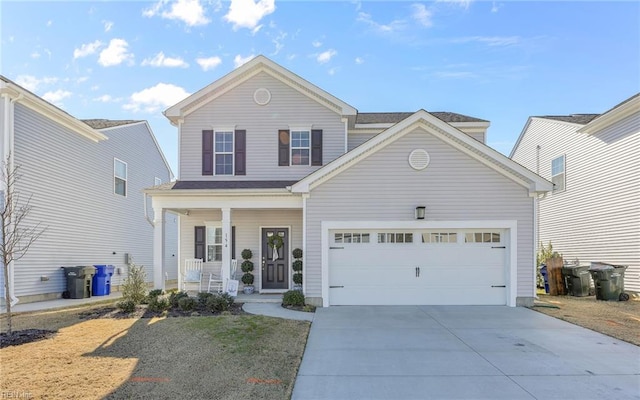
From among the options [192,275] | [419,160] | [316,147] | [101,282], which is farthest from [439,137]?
[101,282]

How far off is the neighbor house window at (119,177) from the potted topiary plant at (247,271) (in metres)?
7.34

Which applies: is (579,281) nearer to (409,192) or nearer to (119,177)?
(409,192)

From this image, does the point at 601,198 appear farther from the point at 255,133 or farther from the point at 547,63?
the point at 255,133

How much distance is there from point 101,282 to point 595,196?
17.4m

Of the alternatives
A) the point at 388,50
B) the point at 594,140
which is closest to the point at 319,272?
the point at 388,50

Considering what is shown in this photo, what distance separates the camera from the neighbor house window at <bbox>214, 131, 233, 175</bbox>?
1343 cm

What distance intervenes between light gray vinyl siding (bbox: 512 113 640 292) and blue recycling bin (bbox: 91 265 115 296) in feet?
56.0

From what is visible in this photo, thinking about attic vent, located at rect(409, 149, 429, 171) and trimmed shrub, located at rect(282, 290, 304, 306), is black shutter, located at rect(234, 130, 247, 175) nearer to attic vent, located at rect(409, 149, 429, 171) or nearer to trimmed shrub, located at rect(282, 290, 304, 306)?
trimmed shrub, located at rect(282, 290, 304, 306)

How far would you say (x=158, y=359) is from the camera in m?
6.12

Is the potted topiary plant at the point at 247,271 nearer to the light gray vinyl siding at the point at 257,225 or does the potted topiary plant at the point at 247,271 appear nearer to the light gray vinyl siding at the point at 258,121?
the light gray vinyl siding at the point at 257,225

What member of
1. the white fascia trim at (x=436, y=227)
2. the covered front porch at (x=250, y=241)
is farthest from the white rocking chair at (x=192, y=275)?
the white fascia trim at (x=436, y=227)

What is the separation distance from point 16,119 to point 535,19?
15.3 meters

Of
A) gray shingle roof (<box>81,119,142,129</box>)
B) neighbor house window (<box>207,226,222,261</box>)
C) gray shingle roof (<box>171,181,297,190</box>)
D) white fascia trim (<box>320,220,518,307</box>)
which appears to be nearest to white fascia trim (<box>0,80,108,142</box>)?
gray shingle roof (<box>81,119,142,129</box>)

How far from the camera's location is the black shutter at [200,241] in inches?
541
